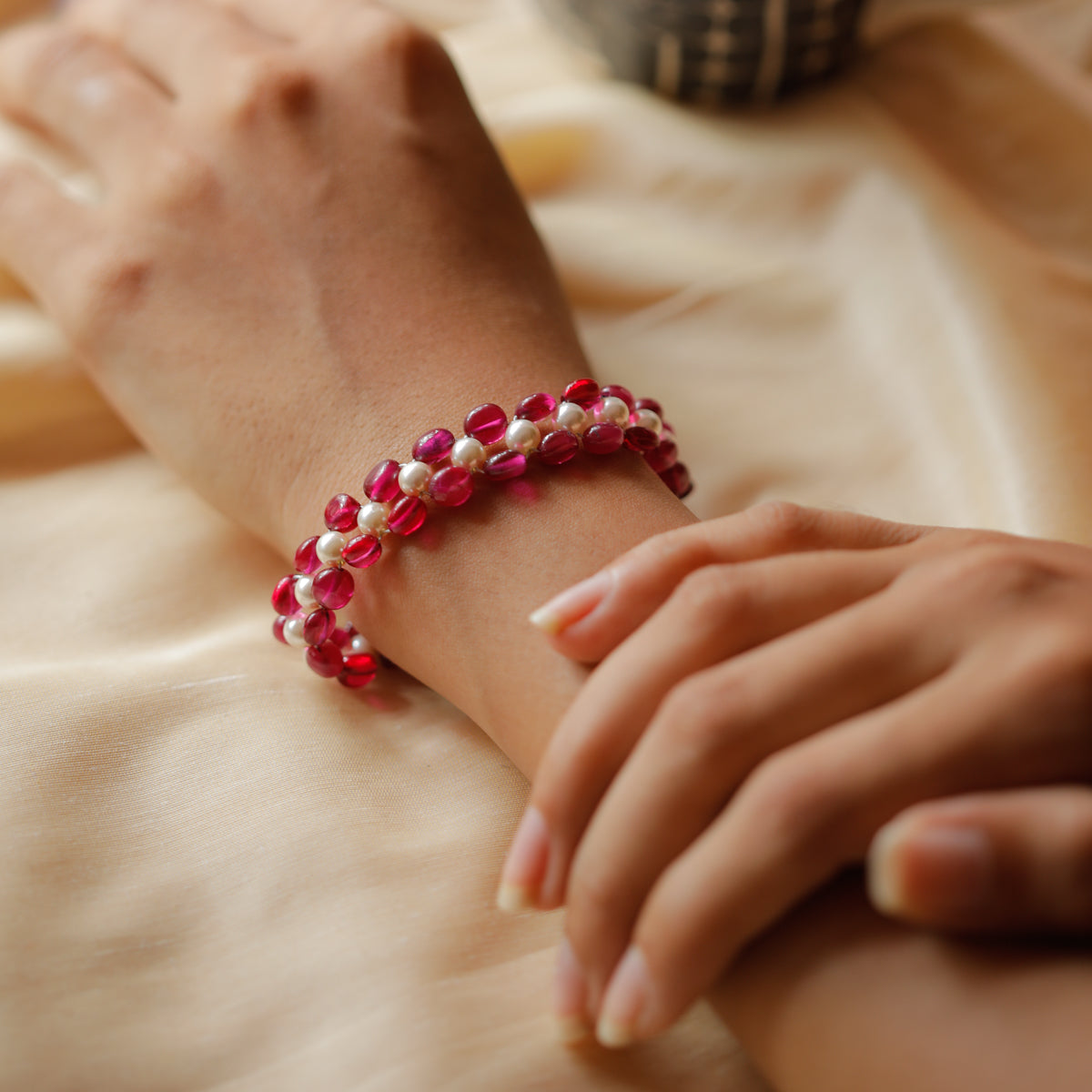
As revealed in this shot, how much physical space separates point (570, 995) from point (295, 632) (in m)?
Result: 0.26

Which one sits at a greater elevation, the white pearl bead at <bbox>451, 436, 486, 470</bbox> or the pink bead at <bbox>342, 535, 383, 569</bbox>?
the white pearl bead at <bbox>451, 436, 486, 470</bbox>

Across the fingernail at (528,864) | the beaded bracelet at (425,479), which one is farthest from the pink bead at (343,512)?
the fingernail at (528,864)

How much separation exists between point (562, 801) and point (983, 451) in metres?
0.47

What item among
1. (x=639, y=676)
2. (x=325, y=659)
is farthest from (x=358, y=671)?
(x=639, y=676)

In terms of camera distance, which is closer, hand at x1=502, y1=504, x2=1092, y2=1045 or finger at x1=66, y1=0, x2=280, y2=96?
hand at x1=502, y1=504, x2=1092, y2=1045

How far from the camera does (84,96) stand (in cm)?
88

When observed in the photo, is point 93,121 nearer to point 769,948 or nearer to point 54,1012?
point 54,1012

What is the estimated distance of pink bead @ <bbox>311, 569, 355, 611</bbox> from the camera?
2.03ft

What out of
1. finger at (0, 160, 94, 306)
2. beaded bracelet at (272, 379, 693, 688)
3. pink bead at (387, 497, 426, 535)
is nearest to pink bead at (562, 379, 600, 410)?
beaded bracelet at (272, 379, 693, 688)

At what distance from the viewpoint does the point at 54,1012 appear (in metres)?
0.49

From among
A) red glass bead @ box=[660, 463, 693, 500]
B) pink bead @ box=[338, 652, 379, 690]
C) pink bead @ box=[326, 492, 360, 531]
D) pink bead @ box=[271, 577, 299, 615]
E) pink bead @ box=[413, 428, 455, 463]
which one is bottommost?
pink bead @ box=[338, 652, 379, 690]

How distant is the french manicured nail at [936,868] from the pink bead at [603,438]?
288 mm

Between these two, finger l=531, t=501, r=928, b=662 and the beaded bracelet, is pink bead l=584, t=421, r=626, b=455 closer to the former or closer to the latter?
the beaded bracelet

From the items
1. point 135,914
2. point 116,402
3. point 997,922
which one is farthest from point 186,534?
point 997,922
